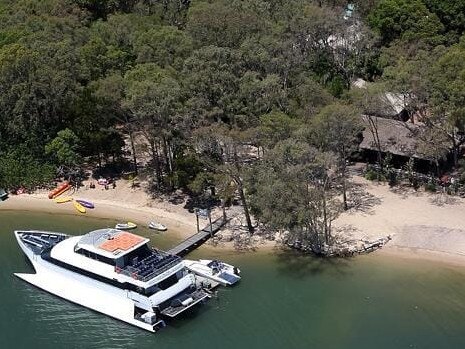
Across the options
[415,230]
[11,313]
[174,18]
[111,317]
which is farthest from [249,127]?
Answer: [174,18]

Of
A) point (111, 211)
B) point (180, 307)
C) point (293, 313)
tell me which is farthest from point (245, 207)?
point (111, 211)

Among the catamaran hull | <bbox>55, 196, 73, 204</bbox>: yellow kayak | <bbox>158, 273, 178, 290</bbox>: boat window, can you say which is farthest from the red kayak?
<bbox>158, 273, 178, 290</bbox>: boat window

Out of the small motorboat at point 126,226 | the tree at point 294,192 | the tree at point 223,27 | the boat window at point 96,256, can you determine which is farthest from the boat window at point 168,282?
the tree at point 223,27

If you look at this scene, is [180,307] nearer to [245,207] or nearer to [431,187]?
[245,207]

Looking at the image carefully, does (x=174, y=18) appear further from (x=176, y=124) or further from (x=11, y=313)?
(x=11, y=313)

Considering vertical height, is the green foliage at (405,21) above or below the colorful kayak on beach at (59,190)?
above

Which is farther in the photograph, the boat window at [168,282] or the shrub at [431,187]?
the shrub at [431,187]

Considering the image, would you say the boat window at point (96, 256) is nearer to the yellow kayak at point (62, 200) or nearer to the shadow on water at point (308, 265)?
the shadow on water at point (308, 265)
